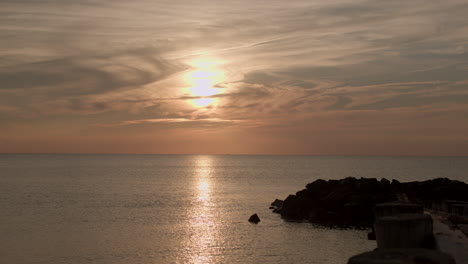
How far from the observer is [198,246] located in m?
32.4

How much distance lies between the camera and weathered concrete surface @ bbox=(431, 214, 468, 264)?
37.3ft

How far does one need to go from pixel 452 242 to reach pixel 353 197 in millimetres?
30770

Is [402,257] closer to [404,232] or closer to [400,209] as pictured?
[404,232]

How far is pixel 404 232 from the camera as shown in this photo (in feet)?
39.2

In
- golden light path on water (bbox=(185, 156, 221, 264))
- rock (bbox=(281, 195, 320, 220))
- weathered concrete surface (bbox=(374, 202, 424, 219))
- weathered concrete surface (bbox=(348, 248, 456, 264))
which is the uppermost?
weathered concrete surface (bbox=(374, 202, 424, 219))

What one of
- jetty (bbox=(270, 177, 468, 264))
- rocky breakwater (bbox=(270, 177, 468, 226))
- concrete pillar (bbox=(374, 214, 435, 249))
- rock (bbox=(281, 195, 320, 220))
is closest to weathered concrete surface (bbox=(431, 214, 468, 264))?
jetty (bbox=(270, 177, 468, 264))

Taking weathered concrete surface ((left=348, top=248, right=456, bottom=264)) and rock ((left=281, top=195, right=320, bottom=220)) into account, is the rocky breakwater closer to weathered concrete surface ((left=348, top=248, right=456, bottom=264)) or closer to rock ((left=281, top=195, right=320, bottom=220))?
rock ((left=281, top=195, right=320, bottom=220))

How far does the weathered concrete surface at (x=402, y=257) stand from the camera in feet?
28.4

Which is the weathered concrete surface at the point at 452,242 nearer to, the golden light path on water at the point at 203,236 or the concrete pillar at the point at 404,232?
the concrete pillar at the point at 404,232

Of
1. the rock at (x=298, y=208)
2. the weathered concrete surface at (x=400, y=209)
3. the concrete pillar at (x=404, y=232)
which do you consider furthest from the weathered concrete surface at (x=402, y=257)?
the rock at (x=298, y=208)

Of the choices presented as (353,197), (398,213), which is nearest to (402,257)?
(398,213)

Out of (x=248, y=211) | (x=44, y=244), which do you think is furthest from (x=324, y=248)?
(x=248, y=211)

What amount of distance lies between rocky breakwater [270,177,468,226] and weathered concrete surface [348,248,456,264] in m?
30.4

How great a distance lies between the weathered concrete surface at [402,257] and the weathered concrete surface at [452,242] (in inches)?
78.3
